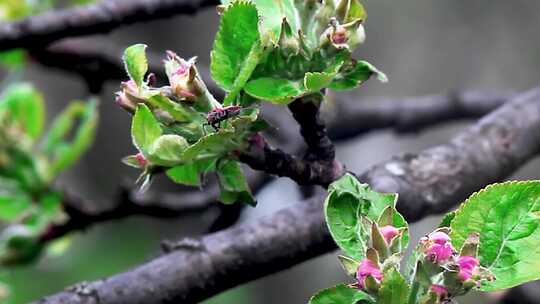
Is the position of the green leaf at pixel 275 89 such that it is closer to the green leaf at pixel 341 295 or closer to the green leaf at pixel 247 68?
the green leaf at pixel 247 68

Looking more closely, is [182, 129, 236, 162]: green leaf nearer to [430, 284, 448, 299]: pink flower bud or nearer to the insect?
the insect

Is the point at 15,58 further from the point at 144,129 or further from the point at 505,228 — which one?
the point at 505,228

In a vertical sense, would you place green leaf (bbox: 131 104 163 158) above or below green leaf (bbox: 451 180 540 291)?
above

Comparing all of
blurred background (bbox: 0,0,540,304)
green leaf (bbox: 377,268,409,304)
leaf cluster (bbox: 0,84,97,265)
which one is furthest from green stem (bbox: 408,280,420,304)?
blurred background (bbox: 0,0,540,304)

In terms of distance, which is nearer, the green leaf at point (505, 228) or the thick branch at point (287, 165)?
the green leaf at point (505, 228)

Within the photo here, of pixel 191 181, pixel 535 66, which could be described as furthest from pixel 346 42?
pixel 535 66

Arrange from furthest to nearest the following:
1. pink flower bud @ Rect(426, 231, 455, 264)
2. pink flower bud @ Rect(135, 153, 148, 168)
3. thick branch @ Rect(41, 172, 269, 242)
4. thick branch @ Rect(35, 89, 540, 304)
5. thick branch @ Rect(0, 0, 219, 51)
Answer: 1. thick branch @ Rect(41, 172, 269, 242)
2. thick branch @ Rect(0, 0, 219, 51)
3. thick branch @ Rect(35, 89, 540, 304)
4. pink flower bud @ Rect(135, 153, 148, 168)
5. pink flower bud @ Rect(426, 231, 455, 264)

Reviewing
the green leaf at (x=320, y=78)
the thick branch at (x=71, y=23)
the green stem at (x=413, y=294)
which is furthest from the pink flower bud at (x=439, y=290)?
the thick branch at (x=71, y=23)
